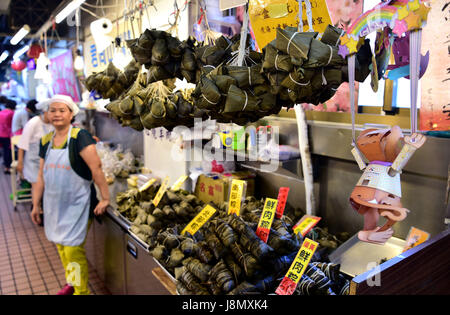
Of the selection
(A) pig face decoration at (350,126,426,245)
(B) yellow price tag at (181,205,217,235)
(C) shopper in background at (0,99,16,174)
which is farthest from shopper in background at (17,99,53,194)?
(A) pig face decoration at (350,126,426,245)

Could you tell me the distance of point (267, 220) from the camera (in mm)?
1983

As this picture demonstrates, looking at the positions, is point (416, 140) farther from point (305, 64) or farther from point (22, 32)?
point (22, 32)

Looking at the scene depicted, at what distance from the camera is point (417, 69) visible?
870 mm

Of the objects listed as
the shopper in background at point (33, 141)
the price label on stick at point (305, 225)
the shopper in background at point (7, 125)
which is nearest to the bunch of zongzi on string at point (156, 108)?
the price label on stick at point (305, 225)

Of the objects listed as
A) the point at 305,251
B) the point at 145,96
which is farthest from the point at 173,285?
the point at 145,96

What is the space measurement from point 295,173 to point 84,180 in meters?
1.91

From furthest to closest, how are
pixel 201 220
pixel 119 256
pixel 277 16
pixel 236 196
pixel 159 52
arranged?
pixel 119 256, pixel 201 220, pixel 236 196, pixel 159 52, pixel 277 16

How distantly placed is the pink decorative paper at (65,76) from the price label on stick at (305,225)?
6028mm

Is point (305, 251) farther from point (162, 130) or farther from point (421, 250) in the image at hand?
point (162, 130)

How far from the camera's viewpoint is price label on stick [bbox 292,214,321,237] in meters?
2.35

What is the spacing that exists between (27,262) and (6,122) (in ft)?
15.5

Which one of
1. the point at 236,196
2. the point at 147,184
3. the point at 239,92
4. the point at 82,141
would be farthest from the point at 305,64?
the point at 147,184

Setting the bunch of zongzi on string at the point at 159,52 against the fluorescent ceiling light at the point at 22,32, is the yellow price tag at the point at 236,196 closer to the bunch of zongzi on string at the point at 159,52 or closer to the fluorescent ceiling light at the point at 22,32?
the bunch of zongzi on string at the point at 159,52

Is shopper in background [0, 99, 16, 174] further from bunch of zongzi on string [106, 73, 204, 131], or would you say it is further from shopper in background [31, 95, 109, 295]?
bunch of zongzi on string [106, 73, 204, 131]
